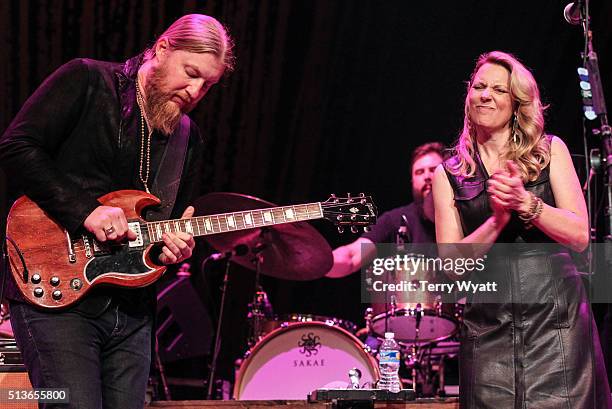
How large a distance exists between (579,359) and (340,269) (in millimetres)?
3307

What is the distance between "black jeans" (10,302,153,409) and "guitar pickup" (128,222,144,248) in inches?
9.6

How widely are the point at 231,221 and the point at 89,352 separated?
97 cm

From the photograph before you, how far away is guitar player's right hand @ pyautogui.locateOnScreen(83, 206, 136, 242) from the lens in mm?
3020

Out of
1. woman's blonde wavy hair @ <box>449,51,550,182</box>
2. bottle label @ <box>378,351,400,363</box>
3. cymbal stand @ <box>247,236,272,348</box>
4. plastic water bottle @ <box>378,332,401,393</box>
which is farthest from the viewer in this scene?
cymbal stand @ <box>247,236,272,348</box>

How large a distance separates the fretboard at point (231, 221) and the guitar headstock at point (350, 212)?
60mm

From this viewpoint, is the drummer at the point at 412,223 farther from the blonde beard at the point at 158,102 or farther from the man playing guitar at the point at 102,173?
the blonde beard at the point at 158,102

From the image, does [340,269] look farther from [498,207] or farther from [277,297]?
[498,207]

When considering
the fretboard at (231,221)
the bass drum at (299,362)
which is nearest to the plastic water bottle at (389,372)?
the bass drum at (299,362)

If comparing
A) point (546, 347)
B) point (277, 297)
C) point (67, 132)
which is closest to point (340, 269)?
point (277, 297)

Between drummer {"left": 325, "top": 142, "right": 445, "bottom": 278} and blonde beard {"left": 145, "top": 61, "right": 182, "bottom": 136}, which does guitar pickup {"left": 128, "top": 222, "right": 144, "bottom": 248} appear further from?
drummer {"left": 325, "top": 142, "right": 445, "bottom": 278}

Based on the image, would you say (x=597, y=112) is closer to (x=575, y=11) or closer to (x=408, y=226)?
(x=575, y=11)

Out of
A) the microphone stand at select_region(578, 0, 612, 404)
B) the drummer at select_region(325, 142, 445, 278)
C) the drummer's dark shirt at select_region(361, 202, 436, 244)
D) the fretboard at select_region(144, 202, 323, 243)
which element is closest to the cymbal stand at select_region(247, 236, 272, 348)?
the drummer at select_region(325, 142, 445, 278)

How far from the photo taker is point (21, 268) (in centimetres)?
298

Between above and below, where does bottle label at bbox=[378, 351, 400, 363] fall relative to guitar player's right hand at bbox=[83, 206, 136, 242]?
below
